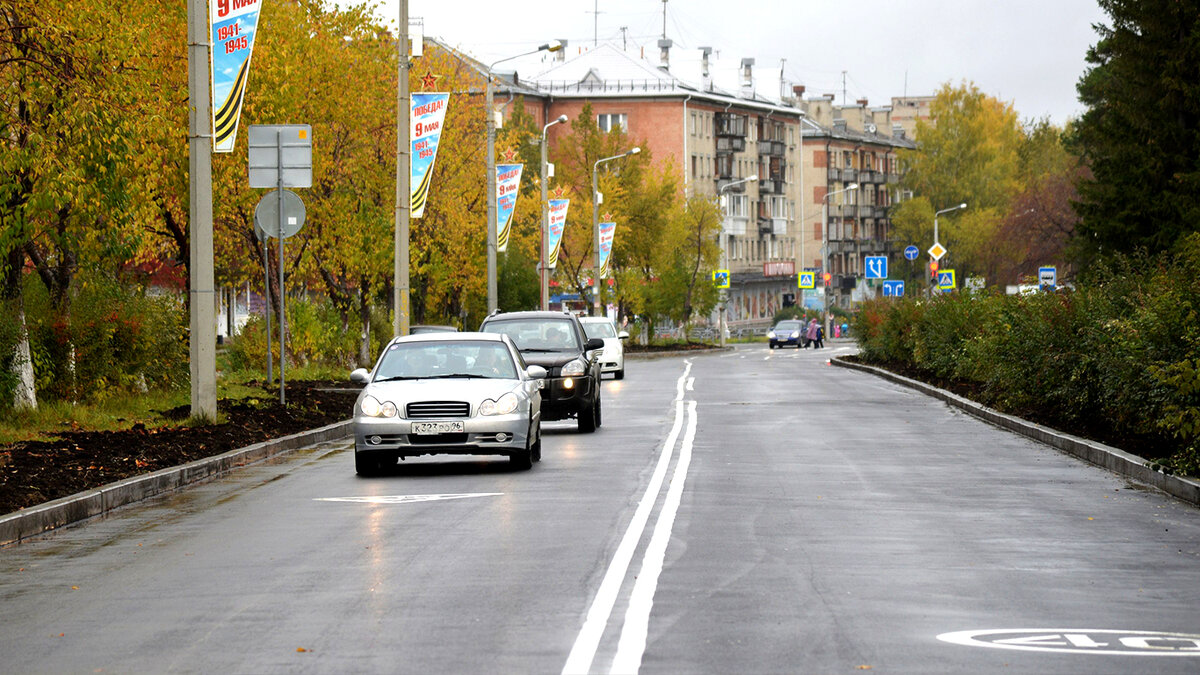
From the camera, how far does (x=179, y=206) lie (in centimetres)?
3023

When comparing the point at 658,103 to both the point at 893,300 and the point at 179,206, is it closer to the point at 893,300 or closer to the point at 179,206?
the point at 893,300

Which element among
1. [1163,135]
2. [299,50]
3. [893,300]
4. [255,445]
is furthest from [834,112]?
[255,445]

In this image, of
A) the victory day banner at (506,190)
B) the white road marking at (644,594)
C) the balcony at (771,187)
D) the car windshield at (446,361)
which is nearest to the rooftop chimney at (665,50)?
the balcony at (771,187)

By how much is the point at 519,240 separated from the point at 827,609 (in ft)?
204

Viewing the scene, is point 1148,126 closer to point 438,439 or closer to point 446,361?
point 446,361

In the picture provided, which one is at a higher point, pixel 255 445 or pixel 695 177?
pixel 695 177

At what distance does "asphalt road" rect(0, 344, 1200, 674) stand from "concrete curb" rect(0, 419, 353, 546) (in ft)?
0.73

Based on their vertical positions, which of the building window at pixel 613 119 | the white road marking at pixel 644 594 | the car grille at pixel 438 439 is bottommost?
the white road marking at pixel 644 594

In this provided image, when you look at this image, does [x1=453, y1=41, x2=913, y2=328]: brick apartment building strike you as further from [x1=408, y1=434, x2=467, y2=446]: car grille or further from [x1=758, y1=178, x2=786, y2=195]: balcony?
[x1=408, y1=434, x2=467, y2=446]: car grille

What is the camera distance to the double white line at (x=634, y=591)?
25.7 ft

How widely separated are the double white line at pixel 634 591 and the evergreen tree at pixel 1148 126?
26.8 m

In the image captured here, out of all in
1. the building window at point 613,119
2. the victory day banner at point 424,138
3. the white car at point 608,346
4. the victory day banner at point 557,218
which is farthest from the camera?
the building window at point 613,119

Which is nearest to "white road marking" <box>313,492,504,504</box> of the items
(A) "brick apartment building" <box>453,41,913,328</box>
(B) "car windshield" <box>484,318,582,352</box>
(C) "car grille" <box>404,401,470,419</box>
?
(C) "car grille" <box>404,401,470,419</box>

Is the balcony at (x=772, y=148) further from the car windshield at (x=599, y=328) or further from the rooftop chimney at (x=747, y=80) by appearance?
the car windshield at (x=599, y=328)
